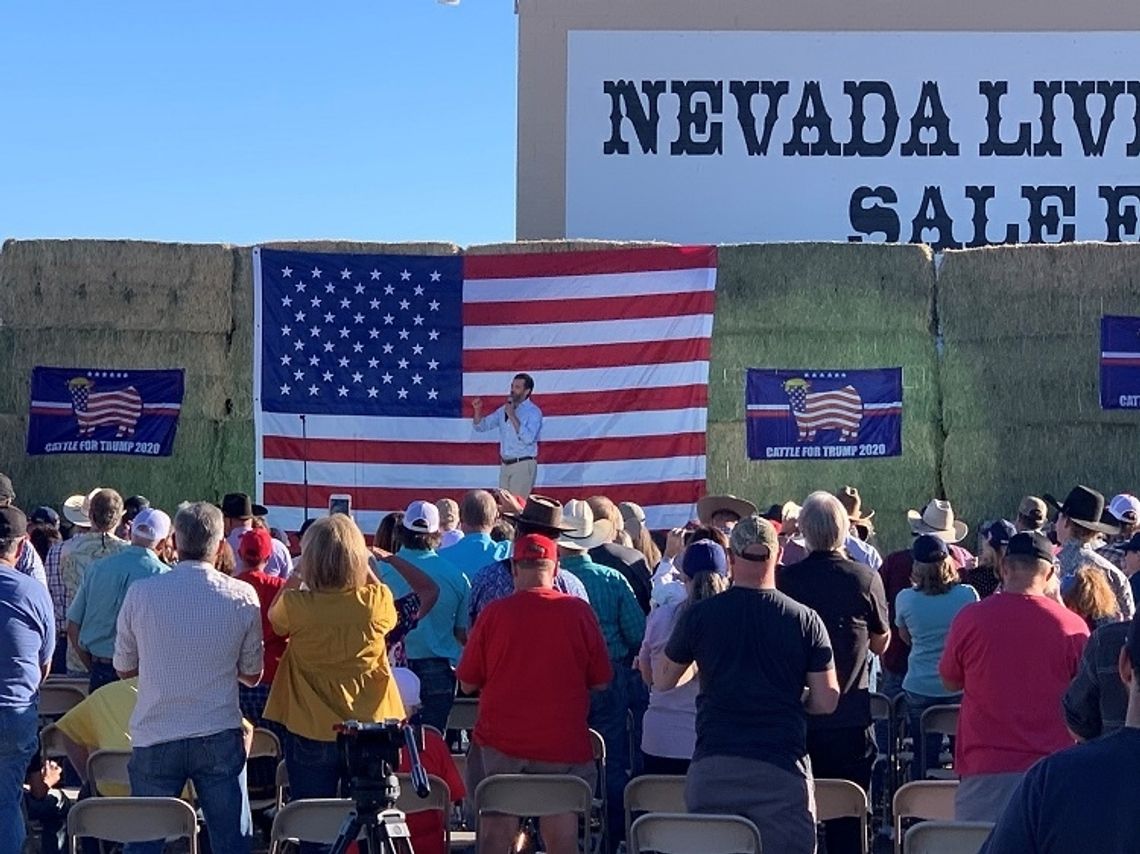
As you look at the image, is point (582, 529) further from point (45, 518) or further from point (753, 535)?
point (45, 518)

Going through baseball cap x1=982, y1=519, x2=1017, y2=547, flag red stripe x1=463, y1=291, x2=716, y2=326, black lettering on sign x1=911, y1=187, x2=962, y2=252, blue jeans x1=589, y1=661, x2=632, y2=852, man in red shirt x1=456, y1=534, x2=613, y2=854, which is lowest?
blue jeans x1=589, y1=661, x2=632, y2=852

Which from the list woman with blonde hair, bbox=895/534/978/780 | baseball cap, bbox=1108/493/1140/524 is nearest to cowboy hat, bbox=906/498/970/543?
baseball cap, bbox=1108/493/1140/524

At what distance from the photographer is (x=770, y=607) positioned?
581 cm

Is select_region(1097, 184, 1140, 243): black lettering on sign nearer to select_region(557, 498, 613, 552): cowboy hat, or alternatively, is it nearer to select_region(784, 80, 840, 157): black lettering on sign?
select_region(784, 80, 840, 157): black lettering on sign

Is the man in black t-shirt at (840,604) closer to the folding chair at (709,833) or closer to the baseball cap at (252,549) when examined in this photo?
the folding chair at (709,833)

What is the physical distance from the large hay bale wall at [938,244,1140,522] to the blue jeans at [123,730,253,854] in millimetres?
10045

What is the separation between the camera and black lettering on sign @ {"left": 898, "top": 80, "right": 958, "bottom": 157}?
19.0 metres

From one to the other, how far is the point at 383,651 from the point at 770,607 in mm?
1559

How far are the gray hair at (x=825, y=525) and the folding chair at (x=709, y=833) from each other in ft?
5.11

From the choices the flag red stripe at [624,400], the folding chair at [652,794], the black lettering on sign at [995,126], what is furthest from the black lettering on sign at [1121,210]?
the folding chair at [652,794]

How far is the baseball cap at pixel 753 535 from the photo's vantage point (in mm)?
5855

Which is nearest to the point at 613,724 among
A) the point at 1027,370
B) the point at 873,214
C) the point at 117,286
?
the point at 1027,370

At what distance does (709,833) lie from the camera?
18.1 ft

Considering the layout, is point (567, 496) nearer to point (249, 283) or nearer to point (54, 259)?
point (249, 283)
